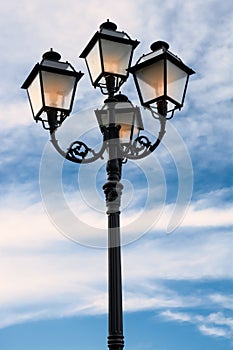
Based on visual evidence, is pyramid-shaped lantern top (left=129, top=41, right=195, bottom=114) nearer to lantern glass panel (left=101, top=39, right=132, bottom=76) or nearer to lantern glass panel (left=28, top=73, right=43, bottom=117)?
lantern glass panel (left=101, top=39, right=132, bottom=76)

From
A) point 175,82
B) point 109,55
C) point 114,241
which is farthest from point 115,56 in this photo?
point 114,241

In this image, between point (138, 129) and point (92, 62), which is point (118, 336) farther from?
point (92, 62)

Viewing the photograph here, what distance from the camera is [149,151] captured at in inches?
285

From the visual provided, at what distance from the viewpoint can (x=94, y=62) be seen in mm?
7375

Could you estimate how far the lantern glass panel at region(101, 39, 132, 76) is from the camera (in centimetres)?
723

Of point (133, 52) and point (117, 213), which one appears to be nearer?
point (117, 213)

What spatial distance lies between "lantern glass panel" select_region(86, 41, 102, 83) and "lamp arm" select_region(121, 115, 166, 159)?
838mm

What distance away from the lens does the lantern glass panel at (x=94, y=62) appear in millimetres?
7256

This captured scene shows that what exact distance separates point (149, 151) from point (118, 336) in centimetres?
210

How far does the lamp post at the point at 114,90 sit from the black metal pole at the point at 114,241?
1 cm

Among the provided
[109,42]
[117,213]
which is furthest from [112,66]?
[117,213]

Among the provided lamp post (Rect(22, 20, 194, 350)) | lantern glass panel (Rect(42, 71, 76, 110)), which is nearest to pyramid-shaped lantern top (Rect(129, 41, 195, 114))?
lamp post (Rect(22, 20, 194, 350))

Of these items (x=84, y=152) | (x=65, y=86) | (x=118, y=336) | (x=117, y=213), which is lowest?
(x=118, y=336)

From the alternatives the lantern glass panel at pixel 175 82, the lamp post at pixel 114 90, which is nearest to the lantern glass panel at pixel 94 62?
the lamp post at pixel 114 90
